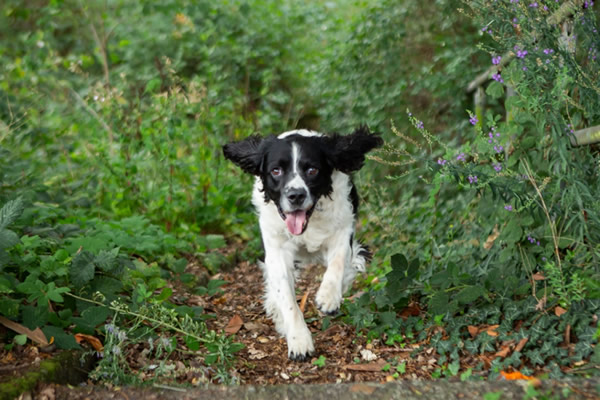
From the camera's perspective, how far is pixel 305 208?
3.34 meters

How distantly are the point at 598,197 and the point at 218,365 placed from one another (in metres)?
1.68

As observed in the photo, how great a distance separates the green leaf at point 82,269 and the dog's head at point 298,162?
110cm

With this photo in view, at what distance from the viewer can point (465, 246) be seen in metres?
3.37

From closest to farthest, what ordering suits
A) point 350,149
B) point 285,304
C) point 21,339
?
1. point 21,339
2. point 285,304
3. point 350,149

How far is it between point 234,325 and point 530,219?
1654mm

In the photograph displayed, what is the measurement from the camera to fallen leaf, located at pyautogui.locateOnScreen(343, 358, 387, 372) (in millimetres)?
2568

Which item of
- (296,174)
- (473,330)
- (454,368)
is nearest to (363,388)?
(454,368)

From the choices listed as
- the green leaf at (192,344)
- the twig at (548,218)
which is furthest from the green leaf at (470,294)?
the green leaf at (192,344)

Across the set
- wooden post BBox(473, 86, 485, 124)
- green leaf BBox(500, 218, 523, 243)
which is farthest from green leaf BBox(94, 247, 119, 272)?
wooden post BBox(473, 86, 485, 124)

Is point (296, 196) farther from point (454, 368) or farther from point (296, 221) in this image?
point (454, 368)

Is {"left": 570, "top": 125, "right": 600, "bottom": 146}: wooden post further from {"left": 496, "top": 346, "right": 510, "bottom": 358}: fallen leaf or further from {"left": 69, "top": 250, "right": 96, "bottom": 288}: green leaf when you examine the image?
{"left": 69, "top": 250, "right": 96, "bottom": 288}: green leaf

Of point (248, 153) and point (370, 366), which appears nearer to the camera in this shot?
point (370, 366)

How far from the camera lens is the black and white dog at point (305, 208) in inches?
130

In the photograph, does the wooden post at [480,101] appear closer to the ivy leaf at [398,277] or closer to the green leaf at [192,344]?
the ivy leaf at [398,277]
